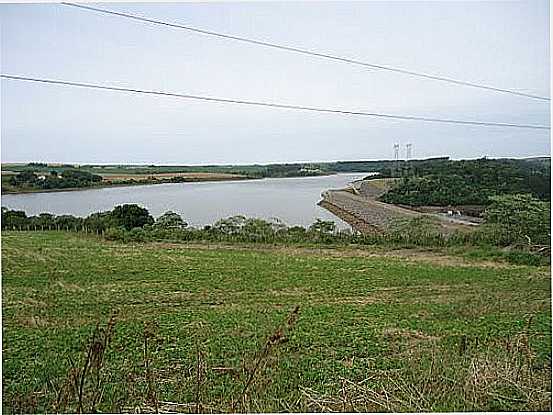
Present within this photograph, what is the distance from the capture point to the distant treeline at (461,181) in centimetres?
432

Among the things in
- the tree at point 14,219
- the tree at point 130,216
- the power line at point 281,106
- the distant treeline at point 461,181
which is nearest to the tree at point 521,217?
the distant treeline at point 461,181

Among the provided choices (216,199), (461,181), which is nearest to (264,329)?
(216,199)

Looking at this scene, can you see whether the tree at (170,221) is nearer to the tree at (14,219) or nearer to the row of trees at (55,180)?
the row of trees at (55,180)

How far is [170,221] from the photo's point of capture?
4637 millimetres

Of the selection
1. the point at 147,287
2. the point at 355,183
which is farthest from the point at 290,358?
the point at 147,287

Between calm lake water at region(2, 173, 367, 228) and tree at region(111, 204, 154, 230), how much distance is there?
0.09 m

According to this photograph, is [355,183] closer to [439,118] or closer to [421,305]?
[439,118]

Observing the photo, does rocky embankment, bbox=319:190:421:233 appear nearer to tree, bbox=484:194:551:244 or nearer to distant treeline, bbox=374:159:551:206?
distant treeline, bbox=374:159:551:206

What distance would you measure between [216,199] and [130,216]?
777 mm

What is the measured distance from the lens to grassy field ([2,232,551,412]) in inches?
91.8

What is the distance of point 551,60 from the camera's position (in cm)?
181

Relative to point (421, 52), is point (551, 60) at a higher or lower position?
lower

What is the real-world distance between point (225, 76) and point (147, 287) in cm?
186

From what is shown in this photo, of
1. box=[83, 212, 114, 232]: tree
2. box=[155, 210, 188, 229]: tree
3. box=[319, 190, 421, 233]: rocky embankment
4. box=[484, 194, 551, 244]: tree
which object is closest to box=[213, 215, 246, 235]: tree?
box=[155, 210, 188, 229]: tree
